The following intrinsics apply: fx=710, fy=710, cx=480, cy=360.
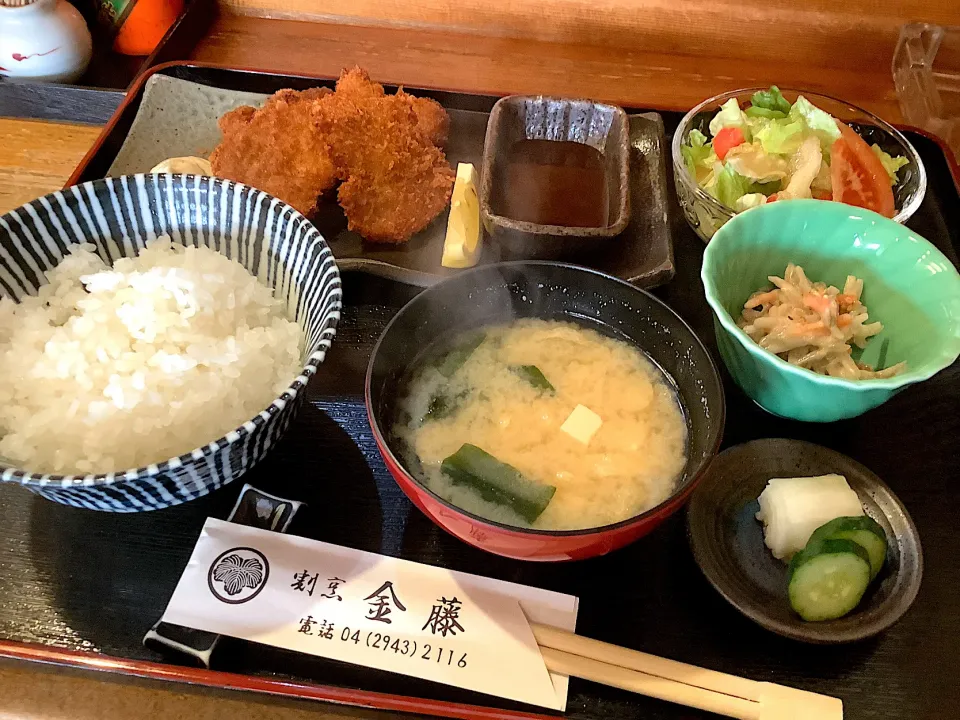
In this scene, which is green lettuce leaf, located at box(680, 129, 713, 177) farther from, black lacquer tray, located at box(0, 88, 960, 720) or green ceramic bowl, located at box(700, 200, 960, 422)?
black lacquer tray, located at box(0, 88, 960, 720)

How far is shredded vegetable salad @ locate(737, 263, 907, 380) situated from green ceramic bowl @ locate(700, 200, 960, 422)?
0.13ft

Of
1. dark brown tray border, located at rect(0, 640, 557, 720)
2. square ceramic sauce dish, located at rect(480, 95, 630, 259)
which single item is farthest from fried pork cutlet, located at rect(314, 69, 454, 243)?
→ dark brown tray border, located at rect(0, 640, 557, 720)

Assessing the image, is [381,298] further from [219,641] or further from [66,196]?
[219,641]

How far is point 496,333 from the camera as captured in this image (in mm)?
1492

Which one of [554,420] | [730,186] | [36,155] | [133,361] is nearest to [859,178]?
[730,186]

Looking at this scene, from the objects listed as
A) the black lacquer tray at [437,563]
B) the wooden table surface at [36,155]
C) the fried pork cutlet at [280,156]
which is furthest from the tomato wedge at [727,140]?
the wooden table surface at [36,155]

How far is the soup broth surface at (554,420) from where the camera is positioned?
4.02ft

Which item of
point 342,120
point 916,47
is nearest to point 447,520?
point 342,120

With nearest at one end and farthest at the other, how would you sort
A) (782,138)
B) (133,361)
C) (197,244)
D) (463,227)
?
(133,361), (197,244), (463,227), (782,138)

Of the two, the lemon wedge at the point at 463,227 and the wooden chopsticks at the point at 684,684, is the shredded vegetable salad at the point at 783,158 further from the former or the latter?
the wooden chopsticks at the point at 684,684

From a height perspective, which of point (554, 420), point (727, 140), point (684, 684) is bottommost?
point (684, 684)

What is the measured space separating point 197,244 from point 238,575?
74 centimetres

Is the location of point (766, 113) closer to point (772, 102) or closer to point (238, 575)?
point (772, 102)

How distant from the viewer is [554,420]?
1336 mm
